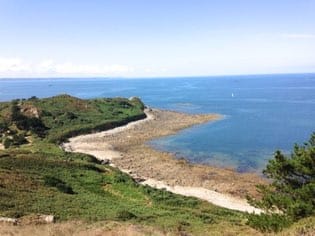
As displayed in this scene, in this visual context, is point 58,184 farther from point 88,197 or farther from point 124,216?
point 124,216

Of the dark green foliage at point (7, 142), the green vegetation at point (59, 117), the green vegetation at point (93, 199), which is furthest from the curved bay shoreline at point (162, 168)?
the dark green foliage at point (7, 142)

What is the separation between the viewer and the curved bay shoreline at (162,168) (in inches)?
1672

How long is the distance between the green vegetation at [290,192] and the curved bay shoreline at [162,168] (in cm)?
1536

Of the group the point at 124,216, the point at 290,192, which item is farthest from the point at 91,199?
the point at 290,192

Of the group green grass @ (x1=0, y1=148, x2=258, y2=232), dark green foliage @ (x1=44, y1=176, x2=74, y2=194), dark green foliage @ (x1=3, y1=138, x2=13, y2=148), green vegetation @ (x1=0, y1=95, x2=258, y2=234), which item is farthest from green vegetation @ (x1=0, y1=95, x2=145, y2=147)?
dark green foliage @ (x1=44, y1=176, x2=74, y2=194)

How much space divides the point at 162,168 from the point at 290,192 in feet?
110

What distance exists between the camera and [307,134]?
76562 millimetres

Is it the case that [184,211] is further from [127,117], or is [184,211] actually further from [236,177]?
[127,117]

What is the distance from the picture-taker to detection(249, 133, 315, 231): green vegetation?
762 inches

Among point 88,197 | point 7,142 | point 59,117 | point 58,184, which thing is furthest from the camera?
point 59,117

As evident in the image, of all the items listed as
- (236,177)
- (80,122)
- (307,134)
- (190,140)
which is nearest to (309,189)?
(236,177)

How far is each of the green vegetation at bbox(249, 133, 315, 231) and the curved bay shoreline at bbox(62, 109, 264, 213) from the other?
50.4 ft

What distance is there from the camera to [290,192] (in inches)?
827

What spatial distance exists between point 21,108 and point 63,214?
71.5 meters
